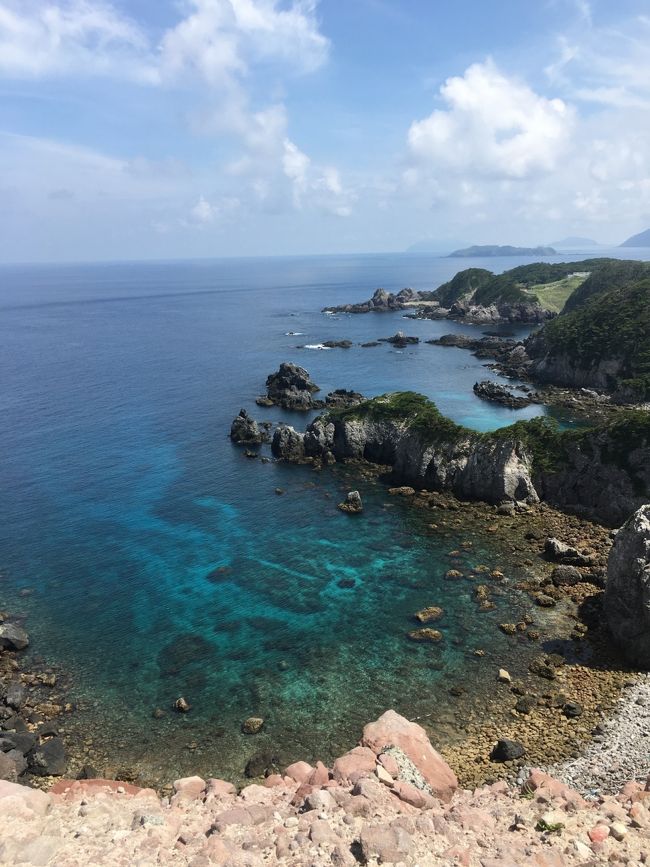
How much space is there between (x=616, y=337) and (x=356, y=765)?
10178 cm

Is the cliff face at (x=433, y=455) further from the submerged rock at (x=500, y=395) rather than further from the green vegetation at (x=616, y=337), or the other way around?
the green vegetation at (x=616, y=337)

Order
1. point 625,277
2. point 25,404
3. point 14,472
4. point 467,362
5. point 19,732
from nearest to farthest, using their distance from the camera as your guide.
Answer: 1. point 19,732
2. point 14,472
3. point 25,404
4. point 467,362
5. point 625,277

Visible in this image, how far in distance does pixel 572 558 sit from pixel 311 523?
25.7 meters

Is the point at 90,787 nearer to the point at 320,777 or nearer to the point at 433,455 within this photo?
the point at 320,777

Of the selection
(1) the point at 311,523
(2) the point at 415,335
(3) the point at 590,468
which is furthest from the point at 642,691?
(2) the point at 415,335

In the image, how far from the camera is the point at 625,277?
156625 mm

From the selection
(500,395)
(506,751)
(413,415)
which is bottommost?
(506,751)

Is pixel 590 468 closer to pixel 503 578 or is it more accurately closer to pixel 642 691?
pixel 503 578

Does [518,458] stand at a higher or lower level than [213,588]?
higher

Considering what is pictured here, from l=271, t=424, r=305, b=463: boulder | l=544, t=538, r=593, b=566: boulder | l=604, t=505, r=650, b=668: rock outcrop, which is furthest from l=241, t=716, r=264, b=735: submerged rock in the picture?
l=271, t=424, r=305, b=463: boulder

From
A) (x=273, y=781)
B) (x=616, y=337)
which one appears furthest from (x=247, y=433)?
(x=616, y=337)

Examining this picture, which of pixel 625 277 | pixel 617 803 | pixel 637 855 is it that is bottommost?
pixel 617 803

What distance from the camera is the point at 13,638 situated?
4006 cm

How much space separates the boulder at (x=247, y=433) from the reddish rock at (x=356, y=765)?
190 ft
